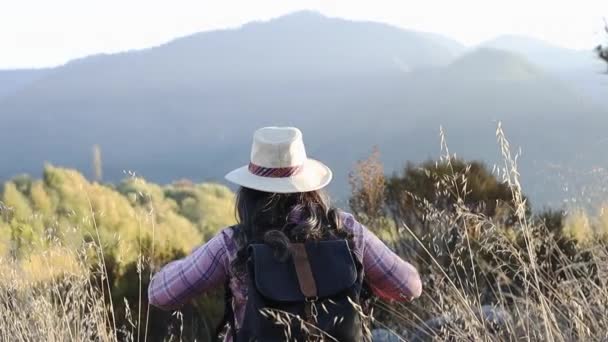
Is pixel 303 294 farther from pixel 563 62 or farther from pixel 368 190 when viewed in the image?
pixel 563 62

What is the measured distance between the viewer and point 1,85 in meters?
118

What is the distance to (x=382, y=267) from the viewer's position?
2855 millimetres

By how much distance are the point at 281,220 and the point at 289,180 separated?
0.14 meters

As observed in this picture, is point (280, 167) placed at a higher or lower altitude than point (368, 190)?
higher

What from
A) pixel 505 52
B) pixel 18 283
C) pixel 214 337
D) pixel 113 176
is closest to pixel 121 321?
pixel 18 283

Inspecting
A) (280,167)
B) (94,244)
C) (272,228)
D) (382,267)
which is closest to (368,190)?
(94,244)

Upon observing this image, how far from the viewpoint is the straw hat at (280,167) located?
2.73 m

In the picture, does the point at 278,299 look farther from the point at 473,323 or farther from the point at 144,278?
the point at 144,278

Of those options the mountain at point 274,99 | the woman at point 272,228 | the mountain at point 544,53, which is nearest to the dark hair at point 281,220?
the woman at point 272,228

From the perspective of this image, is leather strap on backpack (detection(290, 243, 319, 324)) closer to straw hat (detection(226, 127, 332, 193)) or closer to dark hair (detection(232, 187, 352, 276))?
dark hair (detection(232, 187, 352, 276))

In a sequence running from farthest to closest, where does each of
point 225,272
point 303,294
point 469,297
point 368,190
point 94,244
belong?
point 368,190, point 469,297, point 94,244, point 225,272, point 303,294

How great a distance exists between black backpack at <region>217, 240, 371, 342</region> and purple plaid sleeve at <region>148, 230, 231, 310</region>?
21cm

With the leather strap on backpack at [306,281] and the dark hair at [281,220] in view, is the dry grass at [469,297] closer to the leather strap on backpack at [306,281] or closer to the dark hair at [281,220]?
the leather strap on backpack at [306,281]

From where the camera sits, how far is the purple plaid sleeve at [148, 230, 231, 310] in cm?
273
